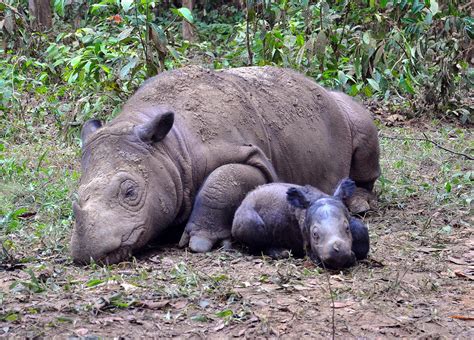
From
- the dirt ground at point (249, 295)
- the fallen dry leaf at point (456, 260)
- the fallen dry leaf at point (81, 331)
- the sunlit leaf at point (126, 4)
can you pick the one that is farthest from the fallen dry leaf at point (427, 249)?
the sunlit leaf at point (126, 4)

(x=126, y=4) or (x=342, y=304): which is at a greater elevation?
(x=126, y=4)

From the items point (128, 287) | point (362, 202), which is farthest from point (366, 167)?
point (128, 287)

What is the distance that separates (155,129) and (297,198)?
4.47 feet

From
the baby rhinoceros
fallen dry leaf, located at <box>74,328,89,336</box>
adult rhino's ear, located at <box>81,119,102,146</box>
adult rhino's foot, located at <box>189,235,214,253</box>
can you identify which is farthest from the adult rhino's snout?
adult rhino's ear, located at <box>81,119,102,146</box>

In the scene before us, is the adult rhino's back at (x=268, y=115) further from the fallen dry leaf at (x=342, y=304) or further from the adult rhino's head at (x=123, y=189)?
the fallen dry leaf at (x=342, y=304)

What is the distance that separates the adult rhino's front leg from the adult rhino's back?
34cm

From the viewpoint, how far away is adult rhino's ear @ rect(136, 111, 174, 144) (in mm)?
6770

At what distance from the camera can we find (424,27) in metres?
12.3

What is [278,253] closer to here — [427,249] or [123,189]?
[427,249]

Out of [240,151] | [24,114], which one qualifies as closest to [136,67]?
[24,114]

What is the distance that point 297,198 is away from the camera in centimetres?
627

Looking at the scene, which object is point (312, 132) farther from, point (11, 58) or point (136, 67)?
point (11, 58)

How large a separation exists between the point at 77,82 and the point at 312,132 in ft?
14.4

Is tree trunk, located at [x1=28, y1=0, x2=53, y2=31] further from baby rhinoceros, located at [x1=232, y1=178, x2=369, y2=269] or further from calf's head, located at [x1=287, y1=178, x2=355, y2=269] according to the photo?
calf's head, located at [x1=287, y1=178, x2=355, y2=269]
